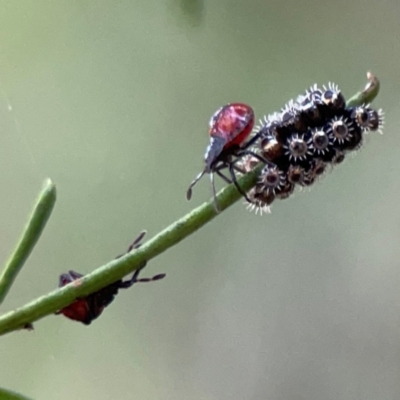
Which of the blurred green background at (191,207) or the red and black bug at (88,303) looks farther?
the blurred green background at (191,207)

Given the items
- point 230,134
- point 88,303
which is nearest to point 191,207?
point 230,134

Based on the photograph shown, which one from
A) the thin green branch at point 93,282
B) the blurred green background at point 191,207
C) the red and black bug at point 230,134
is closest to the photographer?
the thin green branch at point 93,282

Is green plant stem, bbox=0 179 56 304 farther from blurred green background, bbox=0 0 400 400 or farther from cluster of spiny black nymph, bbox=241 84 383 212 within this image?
blurred green background, bbox=0 0 400 400

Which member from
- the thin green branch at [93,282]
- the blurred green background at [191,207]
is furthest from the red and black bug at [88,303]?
the blurred green background at [191,207]

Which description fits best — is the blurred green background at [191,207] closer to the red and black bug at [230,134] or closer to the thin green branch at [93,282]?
the red and black bug at [230,134]

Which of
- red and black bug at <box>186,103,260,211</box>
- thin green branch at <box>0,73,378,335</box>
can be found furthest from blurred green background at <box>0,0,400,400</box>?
thin green branch at <box>0,73,378,335</box>

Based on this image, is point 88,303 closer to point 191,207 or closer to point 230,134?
point 230,134
